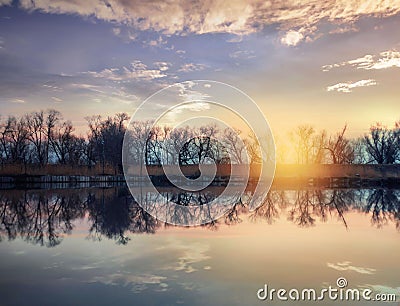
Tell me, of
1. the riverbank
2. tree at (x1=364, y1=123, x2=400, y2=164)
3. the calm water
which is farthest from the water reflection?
tree at (x1=364, y1=123, x2=400, y2=164)

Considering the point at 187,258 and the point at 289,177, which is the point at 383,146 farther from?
the point at 187,258

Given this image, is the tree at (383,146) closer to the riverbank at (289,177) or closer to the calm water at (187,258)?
the riverbank at (289,177)

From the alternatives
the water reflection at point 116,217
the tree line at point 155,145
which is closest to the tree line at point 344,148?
the tree line at point 155,145

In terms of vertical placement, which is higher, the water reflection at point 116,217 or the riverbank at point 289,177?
the riverbank at point 289,177

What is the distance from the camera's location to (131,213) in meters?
14.0

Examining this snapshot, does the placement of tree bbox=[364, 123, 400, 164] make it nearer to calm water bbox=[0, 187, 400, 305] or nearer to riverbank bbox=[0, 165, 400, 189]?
riverbank bbox=[0, 165, 400, 189]

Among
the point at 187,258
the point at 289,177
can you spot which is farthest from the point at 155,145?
the point at 187,258

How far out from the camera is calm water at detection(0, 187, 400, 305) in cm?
550

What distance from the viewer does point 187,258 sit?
24.5 ft

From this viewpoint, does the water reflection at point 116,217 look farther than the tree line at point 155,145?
No

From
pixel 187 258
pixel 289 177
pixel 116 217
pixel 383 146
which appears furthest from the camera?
pixel 383 146

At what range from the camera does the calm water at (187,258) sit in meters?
5.50

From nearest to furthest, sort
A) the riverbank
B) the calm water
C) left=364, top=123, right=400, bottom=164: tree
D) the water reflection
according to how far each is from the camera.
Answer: the calm water, the water reflection, the riverbank, left=364, top=123, right=400, bottom=164: tree

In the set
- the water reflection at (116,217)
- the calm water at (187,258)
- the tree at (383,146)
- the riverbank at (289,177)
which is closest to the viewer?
the calm water at (187,258)
